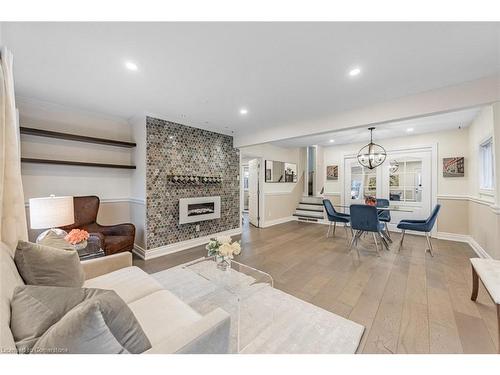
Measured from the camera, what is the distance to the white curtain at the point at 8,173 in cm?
129

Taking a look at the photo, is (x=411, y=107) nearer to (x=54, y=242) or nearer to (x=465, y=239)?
(x=465, y=239)

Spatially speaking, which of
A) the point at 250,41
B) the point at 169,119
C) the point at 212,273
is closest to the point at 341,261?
the point at 212,273

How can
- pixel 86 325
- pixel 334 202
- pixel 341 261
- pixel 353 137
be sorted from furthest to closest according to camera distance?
1. pixel 334 202
2. pixel 353 137
3. pixel 341 261
4. pixel 86 325

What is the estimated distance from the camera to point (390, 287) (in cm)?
236

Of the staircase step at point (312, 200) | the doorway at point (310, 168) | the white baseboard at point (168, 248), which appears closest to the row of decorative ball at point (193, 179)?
the white baseboard at point (168, 248)

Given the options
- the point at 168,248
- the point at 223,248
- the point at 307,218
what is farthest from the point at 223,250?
the point at 307,218

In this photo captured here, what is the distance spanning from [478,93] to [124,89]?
4118 mm

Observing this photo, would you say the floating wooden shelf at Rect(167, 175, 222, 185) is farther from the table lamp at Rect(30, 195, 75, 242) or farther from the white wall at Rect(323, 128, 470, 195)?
the white wall at Rect(323, 128, 470, 195)

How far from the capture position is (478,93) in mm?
2207

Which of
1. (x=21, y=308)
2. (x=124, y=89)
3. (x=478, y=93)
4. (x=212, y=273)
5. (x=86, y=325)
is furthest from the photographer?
(x=124, y=89)

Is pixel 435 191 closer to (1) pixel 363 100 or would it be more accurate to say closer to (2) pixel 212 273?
(1) pixel 363 100

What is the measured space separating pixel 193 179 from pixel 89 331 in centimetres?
326

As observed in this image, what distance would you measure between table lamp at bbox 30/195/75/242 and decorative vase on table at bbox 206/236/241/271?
4.69 feet

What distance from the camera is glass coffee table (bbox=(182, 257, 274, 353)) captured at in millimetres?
1652
